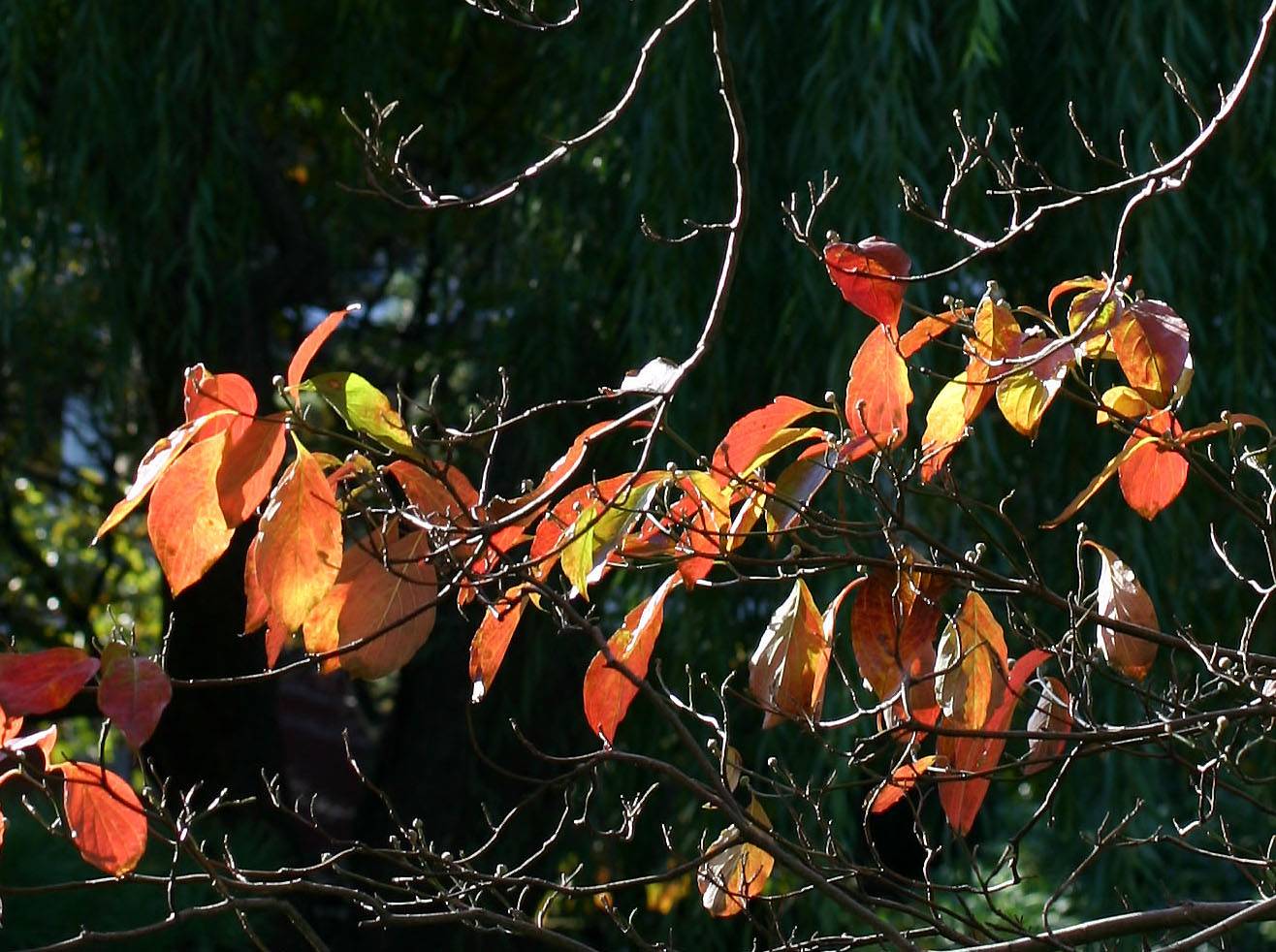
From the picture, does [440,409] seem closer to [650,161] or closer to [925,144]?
[650,161]

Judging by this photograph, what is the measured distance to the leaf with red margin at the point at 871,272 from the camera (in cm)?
92

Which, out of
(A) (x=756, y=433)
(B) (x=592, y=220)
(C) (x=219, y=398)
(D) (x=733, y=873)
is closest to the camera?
(C) (x=219, y=398)

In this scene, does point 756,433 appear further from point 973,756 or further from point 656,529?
point 973,756

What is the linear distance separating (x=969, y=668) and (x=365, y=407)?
1.25 feet

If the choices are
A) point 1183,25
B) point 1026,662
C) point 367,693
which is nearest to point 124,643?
point 1026,662

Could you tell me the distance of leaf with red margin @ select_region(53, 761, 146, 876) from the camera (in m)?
0.91

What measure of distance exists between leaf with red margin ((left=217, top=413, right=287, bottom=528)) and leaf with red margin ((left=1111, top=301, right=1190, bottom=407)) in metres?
0.46

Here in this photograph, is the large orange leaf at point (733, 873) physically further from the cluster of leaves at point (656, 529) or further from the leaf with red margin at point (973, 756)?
the leaf with red margin at point (973, 756)

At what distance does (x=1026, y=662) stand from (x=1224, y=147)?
1.71 meters

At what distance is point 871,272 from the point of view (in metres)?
0.92

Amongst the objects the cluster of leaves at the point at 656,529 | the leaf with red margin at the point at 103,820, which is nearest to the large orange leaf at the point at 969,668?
the cluster of leaves at the point at 656,529

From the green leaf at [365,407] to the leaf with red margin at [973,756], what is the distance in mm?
377

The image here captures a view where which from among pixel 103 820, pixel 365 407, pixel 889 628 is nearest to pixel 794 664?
pixel 889 628

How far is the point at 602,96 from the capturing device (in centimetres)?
279
